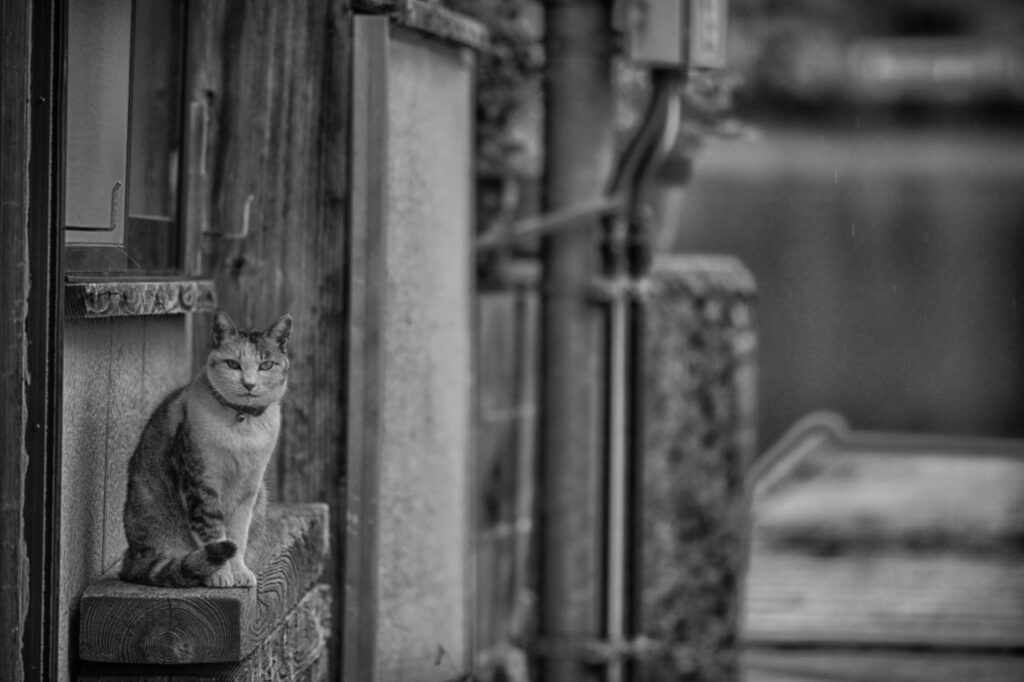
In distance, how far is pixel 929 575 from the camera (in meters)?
9.77

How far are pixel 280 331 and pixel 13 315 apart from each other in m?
0.46

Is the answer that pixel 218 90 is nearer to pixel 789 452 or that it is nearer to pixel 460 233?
pixel 460 233

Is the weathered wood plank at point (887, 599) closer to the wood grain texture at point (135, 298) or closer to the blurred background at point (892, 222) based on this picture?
the blurred background at point (892, 222)

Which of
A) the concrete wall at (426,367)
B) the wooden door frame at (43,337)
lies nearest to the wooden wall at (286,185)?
the concrete wall at (426,367)

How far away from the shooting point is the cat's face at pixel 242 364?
2.52 m

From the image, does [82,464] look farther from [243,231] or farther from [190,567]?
[243,231]

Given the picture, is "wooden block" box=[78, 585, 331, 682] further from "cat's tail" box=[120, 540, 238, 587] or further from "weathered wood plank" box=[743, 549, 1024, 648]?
"weathered wood plank" box=[743, 549, 1024, 648]

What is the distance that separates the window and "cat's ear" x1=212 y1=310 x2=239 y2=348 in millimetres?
242

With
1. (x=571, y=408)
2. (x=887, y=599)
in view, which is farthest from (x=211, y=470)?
(x=887, y=599)

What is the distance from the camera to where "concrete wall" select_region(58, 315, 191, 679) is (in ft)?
8.05

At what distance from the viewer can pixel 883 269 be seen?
45.0 ft

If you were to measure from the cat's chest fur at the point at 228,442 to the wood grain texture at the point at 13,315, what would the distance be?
34 centimetres

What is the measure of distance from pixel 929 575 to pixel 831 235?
4.19 metres

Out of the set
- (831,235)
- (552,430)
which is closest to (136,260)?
(552,430)
